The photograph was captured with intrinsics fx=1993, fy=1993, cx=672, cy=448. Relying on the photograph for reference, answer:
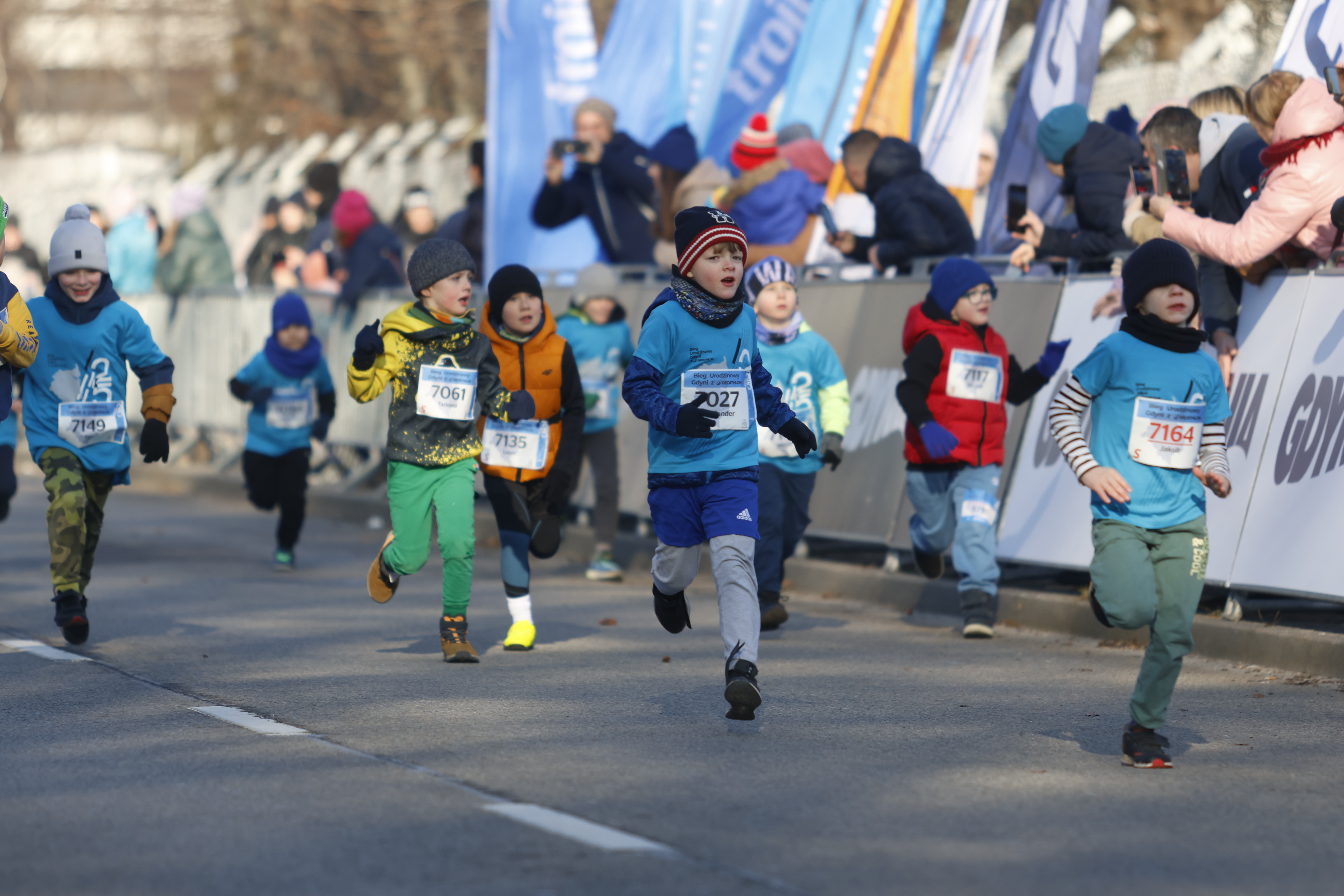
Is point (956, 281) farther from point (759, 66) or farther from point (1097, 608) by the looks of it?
point (759, 66)

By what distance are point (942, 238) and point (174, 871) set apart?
26.9 feet

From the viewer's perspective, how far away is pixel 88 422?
9391 mm

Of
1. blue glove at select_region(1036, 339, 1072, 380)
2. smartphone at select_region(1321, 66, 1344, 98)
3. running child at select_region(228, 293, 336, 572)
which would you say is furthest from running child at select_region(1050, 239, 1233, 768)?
running child at select_region(228, 293, 336, 572)

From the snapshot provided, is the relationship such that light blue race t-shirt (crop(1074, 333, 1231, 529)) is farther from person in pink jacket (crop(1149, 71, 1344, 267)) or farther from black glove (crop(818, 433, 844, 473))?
black glove (crop(818, 433, 844, 473))

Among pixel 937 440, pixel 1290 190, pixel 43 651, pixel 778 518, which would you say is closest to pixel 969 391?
pixel 937 440

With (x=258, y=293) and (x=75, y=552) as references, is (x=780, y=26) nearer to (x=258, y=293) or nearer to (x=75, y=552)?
(x=258, y=293)

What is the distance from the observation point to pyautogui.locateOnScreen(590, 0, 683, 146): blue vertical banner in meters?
17.8

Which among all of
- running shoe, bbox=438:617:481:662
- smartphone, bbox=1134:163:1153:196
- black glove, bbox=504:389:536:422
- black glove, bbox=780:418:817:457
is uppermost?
smartphone, bbox=1134:163:1153:196

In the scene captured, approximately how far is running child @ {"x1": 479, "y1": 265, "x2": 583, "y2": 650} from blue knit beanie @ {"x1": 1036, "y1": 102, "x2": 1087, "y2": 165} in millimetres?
3255

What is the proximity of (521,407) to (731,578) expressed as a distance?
6.75 feet

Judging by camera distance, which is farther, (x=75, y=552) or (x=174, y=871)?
(x=75, y=552)

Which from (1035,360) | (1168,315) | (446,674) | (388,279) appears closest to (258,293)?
(388,279)

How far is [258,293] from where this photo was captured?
802 inches

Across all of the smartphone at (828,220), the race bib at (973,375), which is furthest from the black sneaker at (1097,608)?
the smartphone at (828,220)
